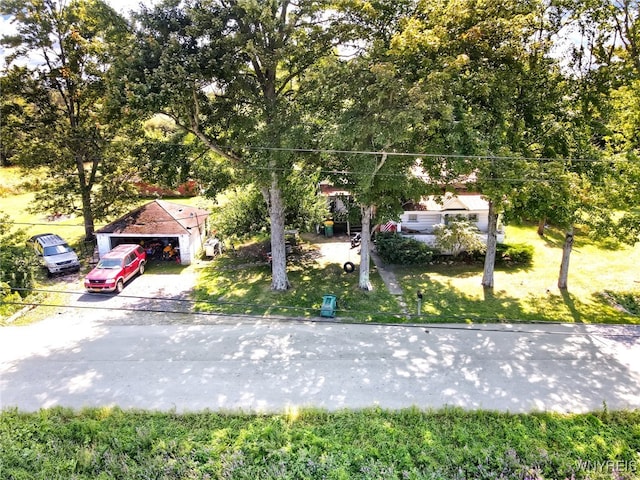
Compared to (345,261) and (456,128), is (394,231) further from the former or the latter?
(456,128)

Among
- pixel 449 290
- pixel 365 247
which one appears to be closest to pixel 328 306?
pixel 365 247

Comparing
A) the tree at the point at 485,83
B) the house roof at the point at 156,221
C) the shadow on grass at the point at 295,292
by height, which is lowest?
the shadow on grass at the point at 295,292

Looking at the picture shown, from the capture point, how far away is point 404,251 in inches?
816

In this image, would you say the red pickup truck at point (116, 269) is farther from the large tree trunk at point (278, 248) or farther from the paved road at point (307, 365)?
the large tree trunk at point (278, 248)

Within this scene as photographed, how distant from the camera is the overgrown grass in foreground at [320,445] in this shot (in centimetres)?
859

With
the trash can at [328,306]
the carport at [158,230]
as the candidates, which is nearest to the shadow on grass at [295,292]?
the trash can at [328,306]

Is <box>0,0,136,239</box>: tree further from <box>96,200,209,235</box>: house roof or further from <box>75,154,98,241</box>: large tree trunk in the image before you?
<box>96,200,209,235</box>: house roof

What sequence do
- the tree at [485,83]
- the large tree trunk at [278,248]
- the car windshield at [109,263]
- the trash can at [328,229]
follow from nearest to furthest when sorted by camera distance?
1. the tree at [485,83]
2. the large tree trunk at [278,248]
3. the car windshield at [109,263]
4. the trash can at [328,229]

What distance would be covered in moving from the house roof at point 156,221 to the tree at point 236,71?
615 cm

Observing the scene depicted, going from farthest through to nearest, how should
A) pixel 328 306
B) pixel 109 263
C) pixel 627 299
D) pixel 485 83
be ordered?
1. pixel 109 263
2. pixel 627 299
3. pixel 328 306
4. pixel 485 83

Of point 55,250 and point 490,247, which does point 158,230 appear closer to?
point 55,250

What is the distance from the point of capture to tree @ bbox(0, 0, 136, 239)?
20.0 metres

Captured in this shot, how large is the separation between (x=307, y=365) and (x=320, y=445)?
337 cm

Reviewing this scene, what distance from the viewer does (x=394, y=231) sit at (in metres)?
22.5
